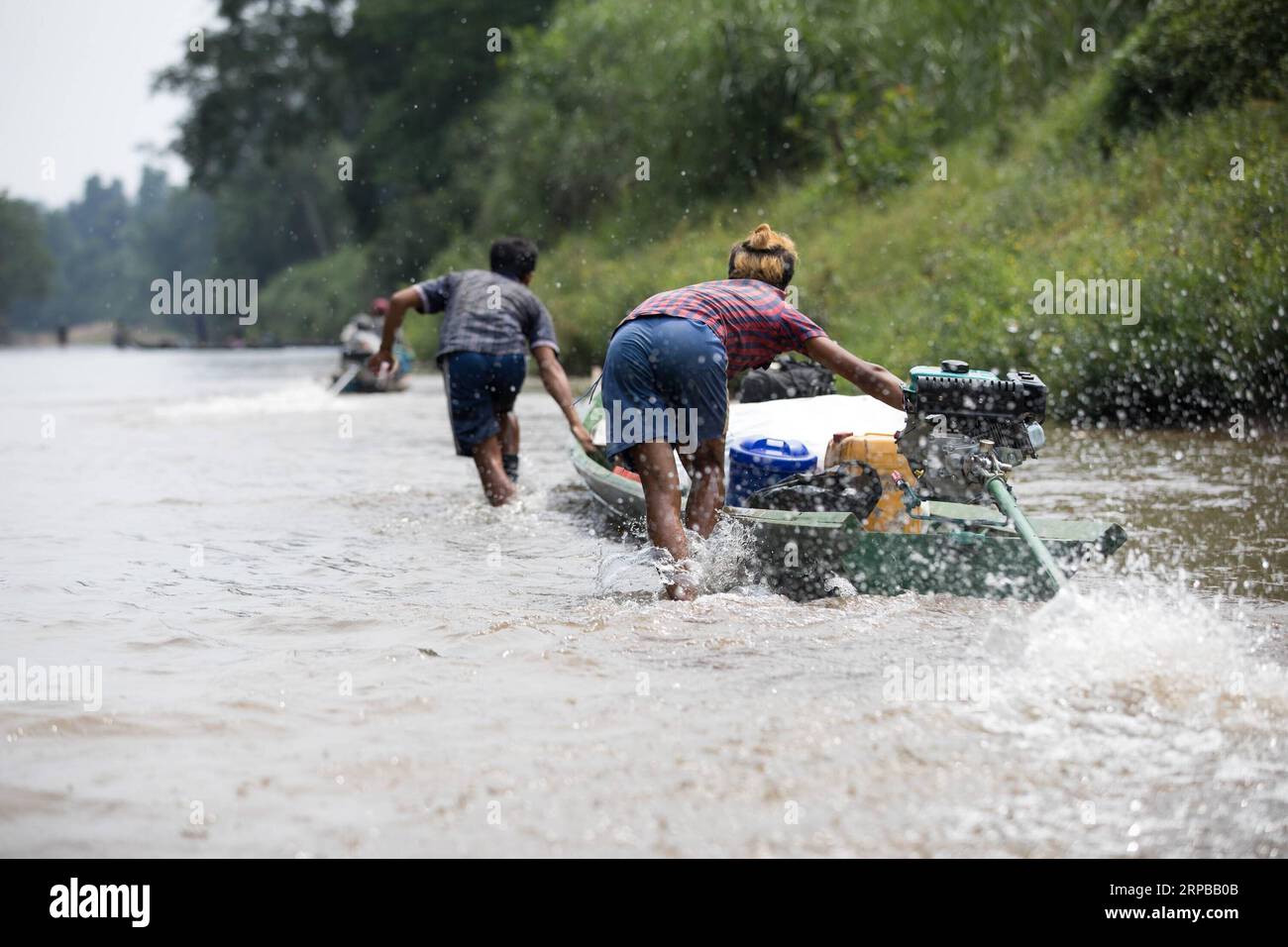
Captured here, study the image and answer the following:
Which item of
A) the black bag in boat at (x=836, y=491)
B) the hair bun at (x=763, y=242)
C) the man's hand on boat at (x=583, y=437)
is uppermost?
the hair bun at (x=763, y=242)

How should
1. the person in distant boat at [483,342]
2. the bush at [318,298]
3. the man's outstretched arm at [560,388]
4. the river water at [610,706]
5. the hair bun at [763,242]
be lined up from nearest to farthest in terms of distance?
the river water at [610,706]
the hair bun at [763,242]
the man's outstretched arm at [560,388]
the person in distant boat at [483,342]
the bush at [318,298]

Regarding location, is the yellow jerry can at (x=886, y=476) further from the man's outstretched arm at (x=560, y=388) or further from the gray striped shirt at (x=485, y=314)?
the gray striped shirt at (x=485, y=314)

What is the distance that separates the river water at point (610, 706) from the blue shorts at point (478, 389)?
0.87 meters

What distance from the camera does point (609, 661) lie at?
4.96 meters

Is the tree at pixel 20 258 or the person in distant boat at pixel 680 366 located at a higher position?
the tree at pixel 20 258

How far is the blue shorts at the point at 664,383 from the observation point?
581 centimetres

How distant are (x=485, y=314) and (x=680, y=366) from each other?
3.23 meters

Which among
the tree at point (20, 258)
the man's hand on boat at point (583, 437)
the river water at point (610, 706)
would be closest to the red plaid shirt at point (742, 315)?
the river water at point (610, 706)

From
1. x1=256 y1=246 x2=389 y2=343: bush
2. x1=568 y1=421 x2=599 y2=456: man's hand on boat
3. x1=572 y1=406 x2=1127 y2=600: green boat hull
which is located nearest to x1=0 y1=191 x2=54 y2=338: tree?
x1=256 y1=246 x2=389 y2=343: bush

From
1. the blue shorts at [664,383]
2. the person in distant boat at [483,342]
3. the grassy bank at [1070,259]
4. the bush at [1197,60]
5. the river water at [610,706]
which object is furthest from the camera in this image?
the bush at [1197,60]

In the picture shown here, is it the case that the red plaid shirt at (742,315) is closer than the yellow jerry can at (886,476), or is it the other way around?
the red plaid shirt at (742,315)

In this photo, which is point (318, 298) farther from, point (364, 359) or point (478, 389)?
point (478, 389)

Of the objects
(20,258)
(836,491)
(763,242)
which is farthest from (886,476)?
(20,258)

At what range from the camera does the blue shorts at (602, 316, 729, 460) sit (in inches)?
229
